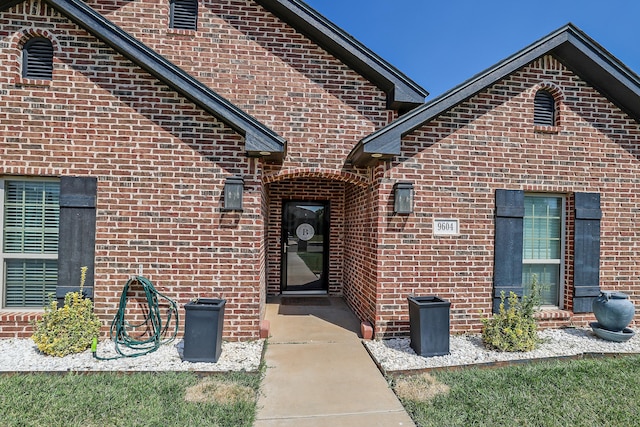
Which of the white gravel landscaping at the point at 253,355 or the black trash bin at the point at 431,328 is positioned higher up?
the black trash bin at the point at 431,328

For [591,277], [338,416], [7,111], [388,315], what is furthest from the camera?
[591,277]

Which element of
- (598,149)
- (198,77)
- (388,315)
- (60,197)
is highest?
(198,77)

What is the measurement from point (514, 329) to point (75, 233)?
6236 millimetres

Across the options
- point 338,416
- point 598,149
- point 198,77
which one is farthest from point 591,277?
point 198,77

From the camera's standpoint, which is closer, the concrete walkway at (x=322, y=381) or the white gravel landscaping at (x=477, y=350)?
the concrete walkway at (x=322, y=381)

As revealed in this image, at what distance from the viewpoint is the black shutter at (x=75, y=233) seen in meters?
4.66

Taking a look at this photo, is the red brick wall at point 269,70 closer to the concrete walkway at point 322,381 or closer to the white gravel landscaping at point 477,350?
the concrete walkway at point 322,381

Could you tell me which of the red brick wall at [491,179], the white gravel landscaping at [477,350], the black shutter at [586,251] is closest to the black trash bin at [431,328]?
the white gravel landscaping at [477,350]

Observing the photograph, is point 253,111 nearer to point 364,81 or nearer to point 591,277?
point 364,81

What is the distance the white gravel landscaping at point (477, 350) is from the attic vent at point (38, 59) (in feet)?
19.7

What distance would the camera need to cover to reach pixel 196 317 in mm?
4289

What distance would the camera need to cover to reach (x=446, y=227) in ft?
17.4

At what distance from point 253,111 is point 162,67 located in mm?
1477

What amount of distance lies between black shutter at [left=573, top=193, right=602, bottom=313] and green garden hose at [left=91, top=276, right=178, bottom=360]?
6.33 metres
